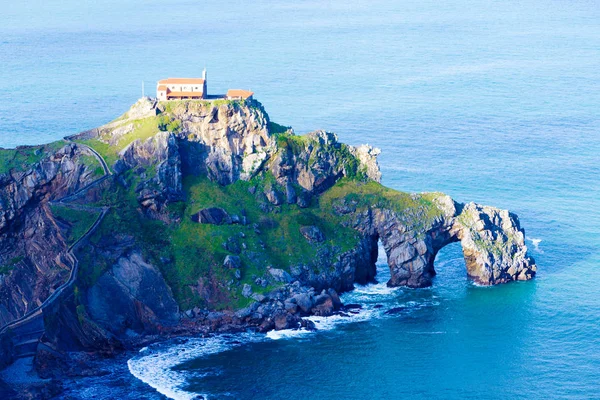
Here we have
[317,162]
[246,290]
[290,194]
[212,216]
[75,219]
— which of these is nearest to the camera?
[246,290]

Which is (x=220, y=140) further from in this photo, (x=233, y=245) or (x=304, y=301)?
(x=304, y=301)

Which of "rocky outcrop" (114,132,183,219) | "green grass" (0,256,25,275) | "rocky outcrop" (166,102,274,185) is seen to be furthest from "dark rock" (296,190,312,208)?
"green grass" (0,256,25,275)

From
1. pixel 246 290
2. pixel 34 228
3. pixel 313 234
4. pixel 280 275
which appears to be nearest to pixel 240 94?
pixel 313 234

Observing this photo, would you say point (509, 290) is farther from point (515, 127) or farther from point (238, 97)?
point (515, 127)

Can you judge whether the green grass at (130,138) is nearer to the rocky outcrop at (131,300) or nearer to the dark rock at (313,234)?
the rocky outcrop at (131,300)

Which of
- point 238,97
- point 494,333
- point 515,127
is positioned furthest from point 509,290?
point 515,127

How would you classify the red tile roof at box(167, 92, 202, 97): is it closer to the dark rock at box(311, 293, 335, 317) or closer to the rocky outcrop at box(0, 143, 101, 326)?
the rocky outcrop at box(0, 143, 101, 326)
